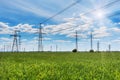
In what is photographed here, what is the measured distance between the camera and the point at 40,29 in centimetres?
8719

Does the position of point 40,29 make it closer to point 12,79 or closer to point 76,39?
point 76,39

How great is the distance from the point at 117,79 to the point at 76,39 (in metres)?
118

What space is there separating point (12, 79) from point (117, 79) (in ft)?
14.6

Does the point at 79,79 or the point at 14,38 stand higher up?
the point at 14,38

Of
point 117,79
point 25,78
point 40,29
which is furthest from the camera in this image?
point 40,29

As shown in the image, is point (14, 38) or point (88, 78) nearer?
point (88, 78)

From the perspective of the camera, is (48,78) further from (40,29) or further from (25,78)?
(40,29)

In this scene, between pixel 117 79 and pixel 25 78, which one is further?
pixel 25 78

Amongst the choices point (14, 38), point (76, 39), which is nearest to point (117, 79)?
point (14, 38)

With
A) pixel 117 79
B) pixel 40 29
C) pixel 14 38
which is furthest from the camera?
pixel 14 38

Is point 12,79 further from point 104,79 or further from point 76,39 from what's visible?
point 76,39

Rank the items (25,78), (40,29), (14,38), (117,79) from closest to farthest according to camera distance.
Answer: (117,79), (25,78), (40,29), (14,38)

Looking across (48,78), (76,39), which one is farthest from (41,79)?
(76,39)

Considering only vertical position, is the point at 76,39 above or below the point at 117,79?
above
